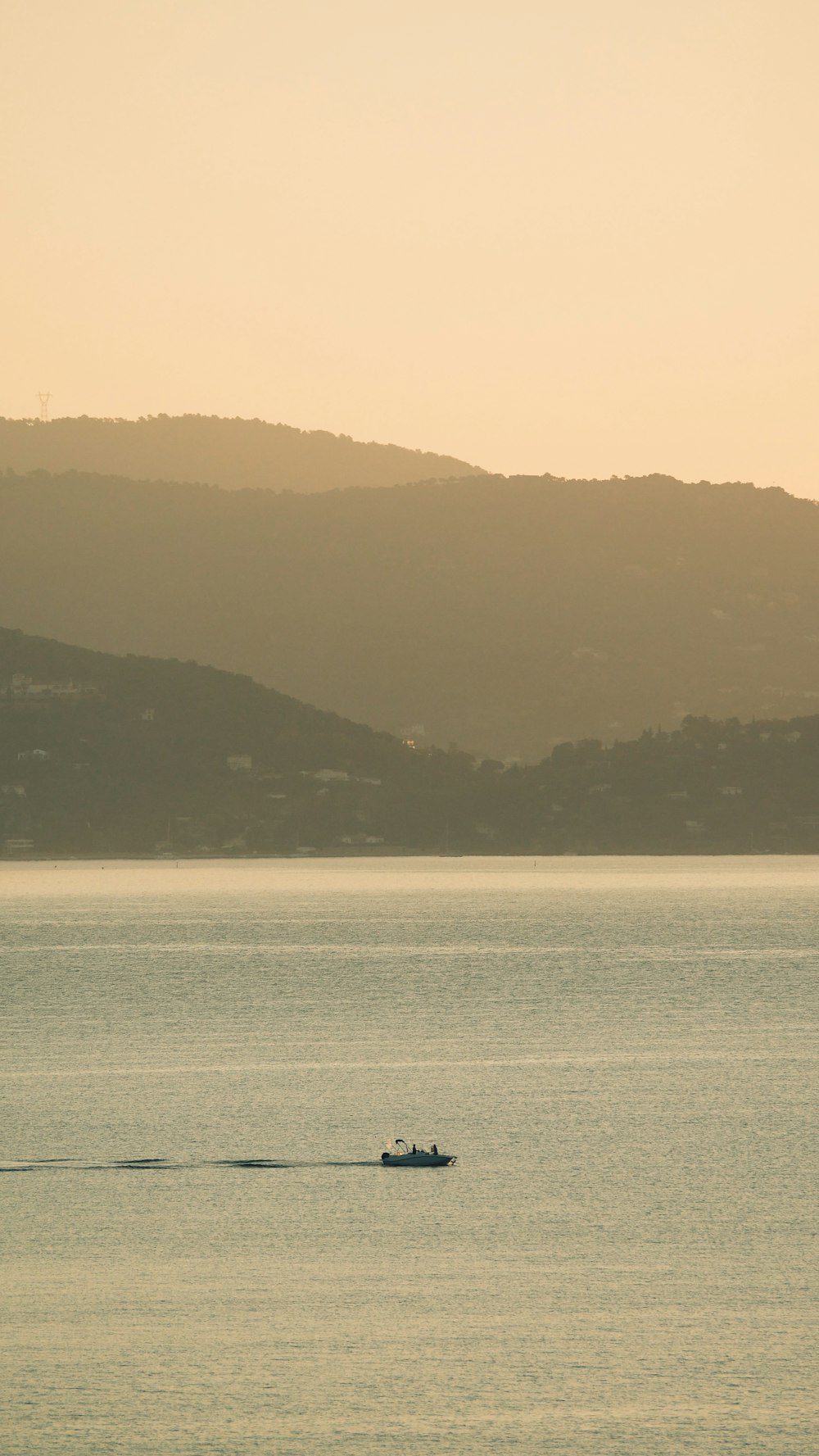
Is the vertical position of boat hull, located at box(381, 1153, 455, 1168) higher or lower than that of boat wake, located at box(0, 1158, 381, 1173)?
higher

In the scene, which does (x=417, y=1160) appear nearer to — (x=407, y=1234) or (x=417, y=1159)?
(x=417, y=1159)

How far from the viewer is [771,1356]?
3067 cm

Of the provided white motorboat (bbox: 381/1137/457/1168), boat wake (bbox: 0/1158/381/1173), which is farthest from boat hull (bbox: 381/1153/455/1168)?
boat wake (bbox: 0/1158/381/1173)

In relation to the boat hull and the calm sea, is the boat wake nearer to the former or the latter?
the calm sea

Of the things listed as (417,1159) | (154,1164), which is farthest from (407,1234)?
(154,1164)

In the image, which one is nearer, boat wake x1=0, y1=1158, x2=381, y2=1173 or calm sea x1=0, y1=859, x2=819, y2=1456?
calm sea x1=0, y1=859, x2=819, y2=1456

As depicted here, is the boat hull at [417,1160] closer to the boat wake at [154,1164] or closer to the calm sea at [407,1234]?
the calm sea at [407,1234]

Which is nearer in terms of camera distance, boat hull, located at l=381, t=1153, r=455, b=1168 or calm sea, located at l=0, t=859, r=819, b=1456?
calm sea, located at l=0, t=859, r=819, b=1456

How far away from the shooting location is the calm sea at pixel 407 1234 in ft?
91.3

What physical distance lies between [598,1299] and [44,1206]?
15549 mm

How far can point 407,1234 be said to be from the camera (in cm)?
4134

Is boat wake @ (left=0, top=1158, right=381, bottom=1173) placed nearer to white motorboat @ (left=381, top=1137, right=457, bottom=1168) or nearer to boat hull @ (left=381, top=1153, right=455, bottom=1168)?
white motorboat @ (left=381, top=1137, right=457, bottom=1168)

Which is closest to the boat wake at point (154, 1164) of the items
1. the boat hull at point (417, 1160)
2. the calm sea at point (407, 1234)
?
the calm sea at point (407, 1234)

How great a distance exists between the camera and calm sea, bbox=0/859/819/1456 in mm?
27828
